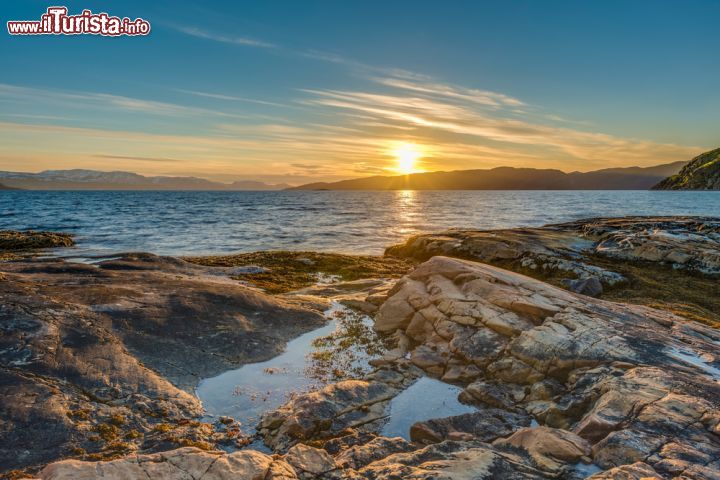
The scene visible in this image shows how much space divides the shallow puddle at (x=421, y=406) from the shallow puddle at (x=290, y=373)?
6.69 feet

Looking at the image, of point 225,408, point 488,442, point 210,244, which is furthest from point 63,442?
point 210,244

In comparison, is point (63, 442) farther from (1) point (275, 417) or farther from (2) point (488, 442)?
(2) point (488, 442)

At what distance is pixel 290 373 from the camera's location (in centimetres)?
1298

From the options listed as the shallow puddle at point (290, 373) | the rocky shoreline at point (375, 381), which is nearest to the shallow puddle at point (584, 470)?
the rocky shoreline at point (375, 381)

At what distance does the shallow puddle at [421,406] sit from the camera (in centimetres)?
1040

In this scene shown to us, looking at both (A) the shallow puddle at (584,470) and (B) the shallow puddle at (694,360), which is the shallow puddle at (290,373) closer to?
(A) the shallow puddle at (584,470)

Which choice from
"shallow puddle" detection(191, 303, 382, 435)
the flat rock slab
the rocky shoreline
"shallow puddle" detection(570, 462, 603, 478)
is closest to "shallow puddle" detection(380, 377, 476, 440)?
the rocky shoreline

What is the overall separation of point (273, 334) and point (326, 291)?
8.66m

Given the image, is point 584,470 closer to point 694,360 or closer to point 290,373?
point 694,360

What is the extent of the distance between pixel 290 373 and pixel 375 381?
292 cm

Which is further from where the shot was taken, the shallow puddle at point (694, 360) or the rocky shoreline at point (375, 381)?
the shallow puddle at point (694, 360)

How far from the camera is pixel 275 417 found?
33.5ft

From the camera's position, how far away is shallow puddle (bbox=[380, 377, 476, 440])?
10.4 metres

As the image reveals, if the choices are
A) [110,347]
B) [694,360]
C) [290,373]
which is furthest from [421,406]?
[110,347]
